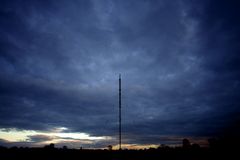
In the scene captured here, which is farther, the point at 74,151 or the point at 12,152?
the point at 74,151

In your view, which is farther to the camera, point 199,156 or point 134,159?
point 134,159

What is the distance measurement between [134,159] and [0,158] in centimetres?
2102

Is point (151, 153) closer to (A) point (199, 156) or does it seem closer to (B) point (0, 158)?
(A) point (199, 156)

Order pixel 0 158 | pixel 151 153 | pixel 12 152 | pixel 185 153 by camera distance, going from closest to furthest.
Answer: pixel 0 158 → pixel 12 152 → pixel 185 153 → pixel 151 153

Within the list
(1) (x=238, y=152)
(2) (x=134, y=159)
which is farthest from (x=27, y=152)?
(1) (x=238, y=152)

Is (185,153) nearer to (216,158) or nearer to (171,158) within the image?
(171,158)

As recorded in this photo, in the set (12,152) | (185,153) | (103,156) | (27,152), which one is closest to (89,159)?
(103,156)

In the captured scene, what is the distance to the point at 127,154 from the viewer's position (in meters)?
35.9

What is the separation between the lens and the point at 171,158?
32.9m

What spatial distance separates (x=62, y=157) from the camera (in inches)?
1240

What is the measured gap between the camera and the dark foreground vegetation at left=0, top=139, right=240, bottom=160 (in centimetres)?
2969

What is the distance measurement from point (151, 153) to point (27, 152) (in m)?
21.0

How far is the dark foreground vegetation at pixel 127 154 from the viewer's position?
29.7 meters

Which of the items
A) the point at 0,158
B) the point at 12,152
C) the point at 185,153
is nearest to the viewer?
the point at 0,158
